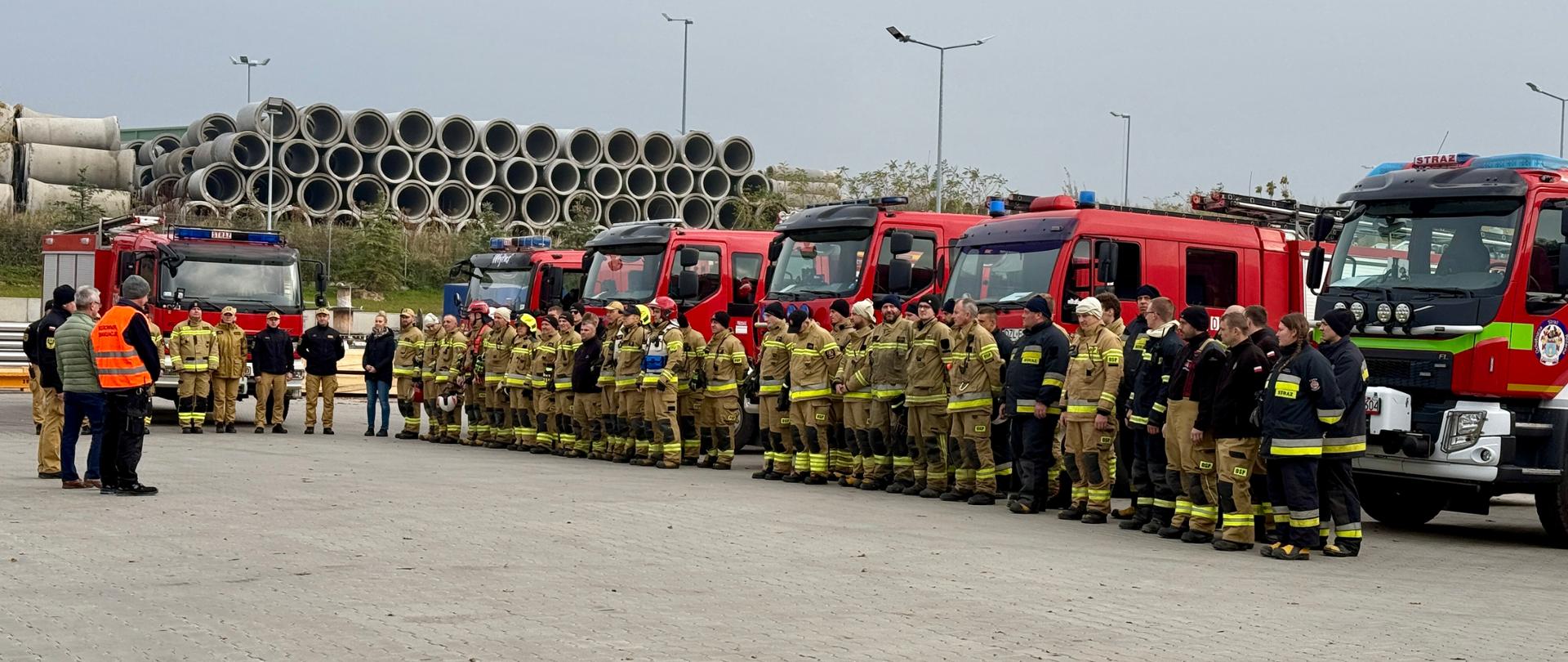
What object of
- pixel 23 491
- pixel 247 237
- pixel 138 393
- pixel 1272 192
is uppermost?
pixel 1272 192

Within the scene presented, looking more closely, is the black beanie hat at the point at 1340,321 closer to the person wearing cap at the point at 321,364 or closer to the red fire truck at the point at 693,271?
the red fire truck at the point at 693,271

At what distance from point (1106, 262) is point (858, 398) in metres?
2.64

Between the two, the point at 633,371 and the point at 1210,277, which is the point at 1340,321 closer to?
the point at 1210,277

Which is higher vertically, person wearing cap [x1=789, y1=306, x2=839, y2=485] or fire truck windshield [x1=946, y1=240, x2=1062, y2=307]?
fire truck windshield [x1=946, y1=240, x2=1062, y2=307]

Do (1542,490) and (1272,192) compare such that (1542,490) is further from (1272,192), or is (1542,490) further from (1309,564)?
(1272,192)

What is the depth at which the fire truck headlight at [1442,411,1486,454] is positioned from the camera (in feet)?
38.6

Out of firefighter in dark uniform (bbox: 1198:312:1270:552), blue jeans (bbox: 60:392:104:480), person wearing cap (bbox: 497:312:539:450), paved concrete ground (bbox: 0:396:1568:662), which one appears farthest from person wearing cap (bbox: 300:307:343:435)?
firefighter in dark uniform (bbox: 1198:312:1270:552)

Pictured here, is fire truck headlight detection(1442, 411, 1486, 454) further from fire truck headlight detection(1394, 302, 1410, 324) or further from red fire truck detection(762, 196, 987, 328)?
red fire truck detection(762, 196, 987, 328)

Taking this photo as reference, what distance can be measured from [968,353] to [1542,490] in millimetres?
4462

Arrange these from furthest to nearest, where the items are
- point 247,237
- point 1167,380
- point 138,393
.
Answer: point 247,237, point 138,393, point 1167,380

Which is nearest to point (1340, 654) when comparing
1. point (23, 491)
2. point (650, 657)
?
point (650, 657)

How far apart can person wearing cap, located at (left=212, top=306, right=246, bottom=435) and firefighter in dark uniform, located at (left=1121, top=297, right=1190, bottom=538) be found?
13033mm

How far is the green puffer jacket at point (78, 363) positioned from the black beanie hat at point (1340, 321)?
30.5ft

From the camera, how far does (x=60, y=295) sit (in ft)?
46.7
